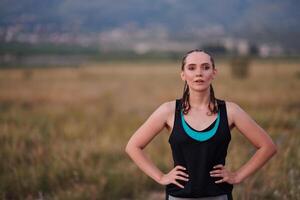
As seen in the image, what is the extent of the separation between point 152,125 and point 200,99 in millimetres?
265

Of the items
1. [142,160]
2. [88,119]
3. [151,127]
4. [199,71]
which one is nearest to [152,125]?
[151,127]

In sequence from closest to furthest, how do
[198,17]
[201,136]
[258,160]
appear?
[201,136]
[258,160]
[198,17]

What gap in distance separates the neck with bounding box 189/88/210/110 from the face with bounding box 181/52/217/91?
0.03 meters

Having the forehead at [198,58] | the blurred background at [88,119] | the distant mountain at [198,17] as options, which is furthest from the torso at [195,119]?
the distant mountain at [198,17]

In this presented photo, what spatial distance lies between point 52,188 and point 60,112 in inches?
312

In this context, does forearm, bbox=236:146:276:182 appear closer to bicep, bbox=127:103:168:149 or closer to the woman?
the woman

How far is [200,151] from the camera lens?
2250 mm

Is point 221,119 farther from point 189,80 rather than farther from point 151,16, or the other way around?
point 151,16

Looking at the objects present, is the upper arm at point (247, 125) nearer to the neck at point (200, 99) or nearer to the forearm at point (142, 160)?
the neck at point (200, 99)

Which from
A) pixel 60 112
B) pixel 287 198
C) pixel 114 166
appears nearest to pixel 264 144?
pixel 287 198

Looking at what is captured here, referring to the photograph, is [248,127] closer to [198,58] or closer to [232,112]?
[232,112]

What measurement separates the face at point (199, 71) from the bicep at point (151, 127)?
7.2 inches

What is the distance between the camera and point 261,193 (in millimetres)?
4352

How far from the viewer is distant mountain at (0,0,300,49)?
40.6 m
